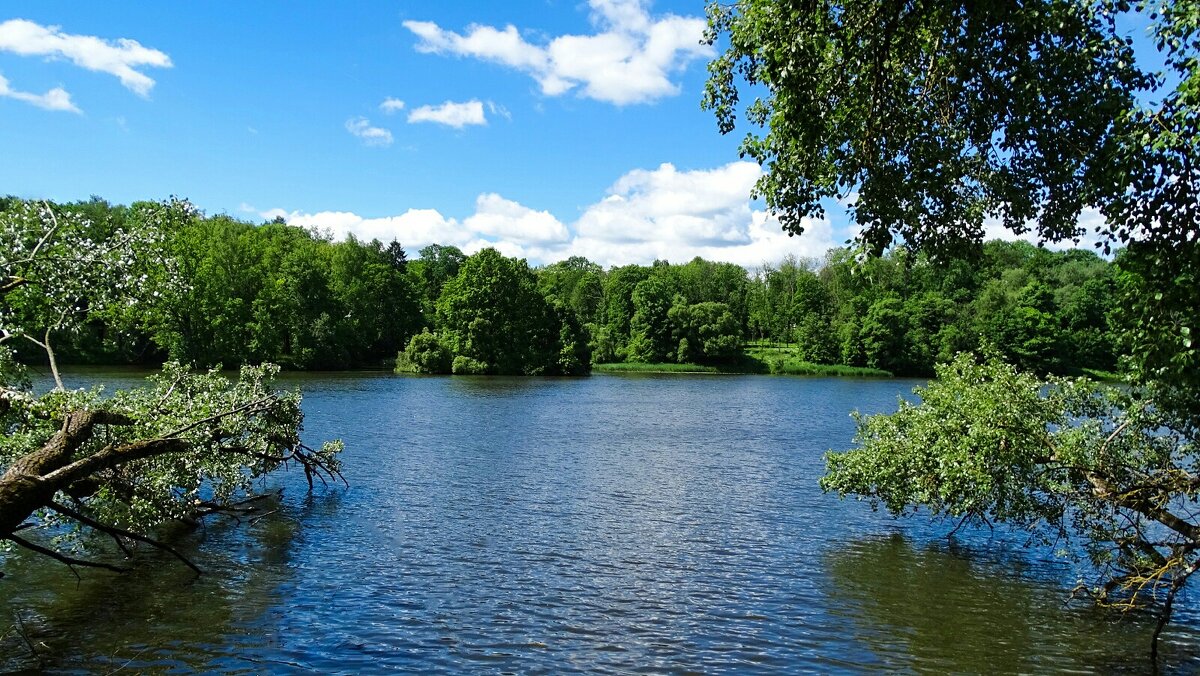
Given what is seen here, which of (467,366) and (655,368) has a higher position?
(655,368)

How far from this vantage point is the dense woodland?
298 feet

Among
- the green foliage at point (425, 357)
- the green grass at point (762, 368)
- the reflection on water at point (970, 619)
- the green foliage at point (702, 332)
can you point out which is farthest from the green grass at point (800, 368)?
the reflection on water at point (970, 619)

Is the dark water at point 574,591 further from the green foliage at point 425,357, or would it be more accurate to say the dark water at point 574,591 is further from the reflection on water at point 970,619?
the green foliage at point 425,357

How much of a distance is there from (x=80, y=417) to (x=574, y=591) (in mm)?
10247

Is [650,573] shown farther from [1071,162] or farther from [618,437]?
[618,437]

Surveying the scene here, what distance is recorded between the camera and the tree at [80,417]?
11521 mm

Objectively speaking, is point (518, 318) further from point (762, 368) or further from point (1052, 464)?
point (1052, 464)

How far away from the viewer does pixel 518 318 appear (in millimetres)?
101188

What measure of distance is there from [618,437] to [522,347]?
5864 cm

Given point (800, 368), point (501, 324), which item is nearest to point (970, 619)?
point (501, 324)

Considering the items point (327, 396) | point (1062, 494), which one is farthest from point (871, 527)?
point (327, 396)

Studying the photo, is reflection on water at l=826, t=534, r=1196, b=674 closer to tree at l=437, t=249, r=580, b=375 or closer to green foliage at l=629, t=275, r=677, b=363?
tree at l=437, t=249, r=580, b=375

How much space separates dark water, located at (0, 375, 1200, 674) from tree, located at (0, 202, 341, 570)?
1.74 meters

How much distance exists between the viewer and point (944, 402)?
66.5ft
